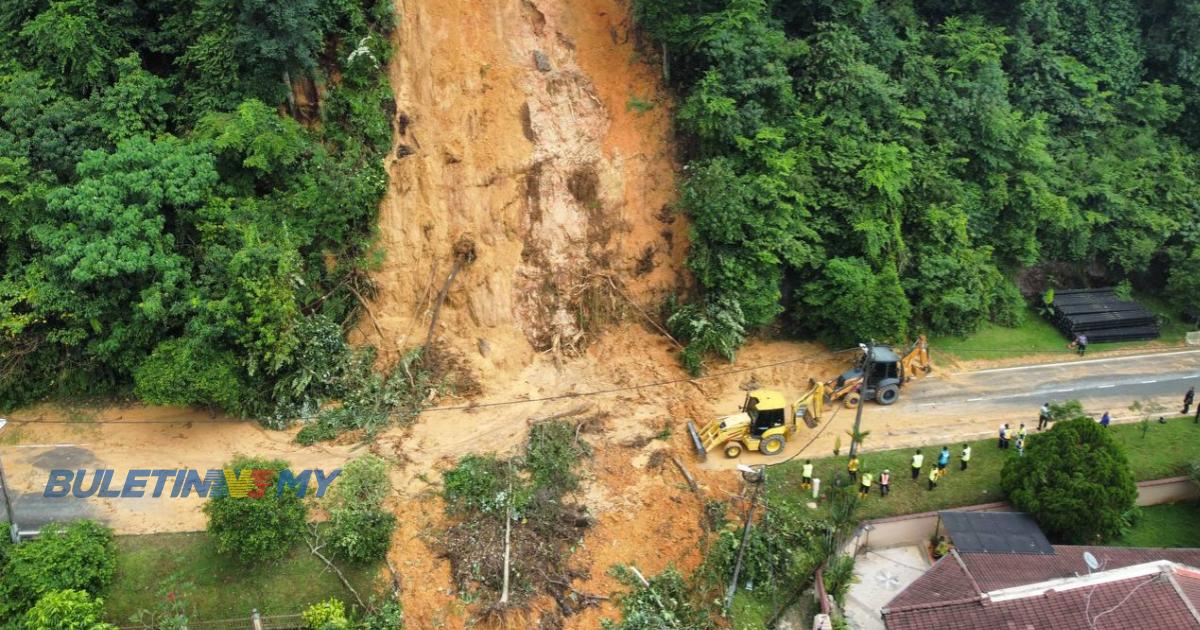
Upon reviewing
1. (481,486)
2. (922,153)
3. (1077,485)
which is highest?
(922,153)

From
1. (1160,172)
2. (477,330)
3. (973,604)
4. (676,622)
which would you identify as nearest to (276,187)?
(477,330)

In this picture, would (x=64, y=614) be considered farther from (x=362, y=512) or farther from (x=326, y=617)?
(x=362, y=512)

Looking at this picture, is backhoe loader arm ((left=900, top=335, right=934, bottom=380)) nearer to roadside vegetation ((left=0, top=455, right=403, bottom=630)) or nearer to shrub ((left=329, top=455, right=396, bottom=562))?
shrub ((left=329, top=455, right=396, bottom=562))

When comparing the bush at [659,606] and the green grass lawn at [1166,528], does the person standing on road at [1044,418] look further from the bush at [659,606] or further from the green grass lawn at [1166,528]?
the bush at [659,606]

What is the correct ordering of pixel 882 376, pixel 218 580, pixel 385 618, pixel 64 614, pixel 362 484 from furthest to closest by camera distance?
1. pixel 882 376
2. pixel 362 484
3. pixel 218 580
4. pixel 385 618
5. pixel 64 614

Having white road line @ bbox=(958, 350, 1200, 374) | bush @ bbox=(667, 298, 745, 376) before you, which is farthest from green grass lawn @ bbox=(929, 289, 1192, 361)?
bush @ bbox=(667, 298, 745, 376)

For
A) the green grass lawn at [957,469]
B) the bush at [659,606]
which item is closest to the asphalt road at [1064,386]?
the green grass lawn at [957,469]

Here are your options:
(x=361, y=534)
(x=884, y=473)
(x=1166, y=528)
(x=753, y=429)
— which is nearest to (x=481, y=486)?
(x=361, y=534)
